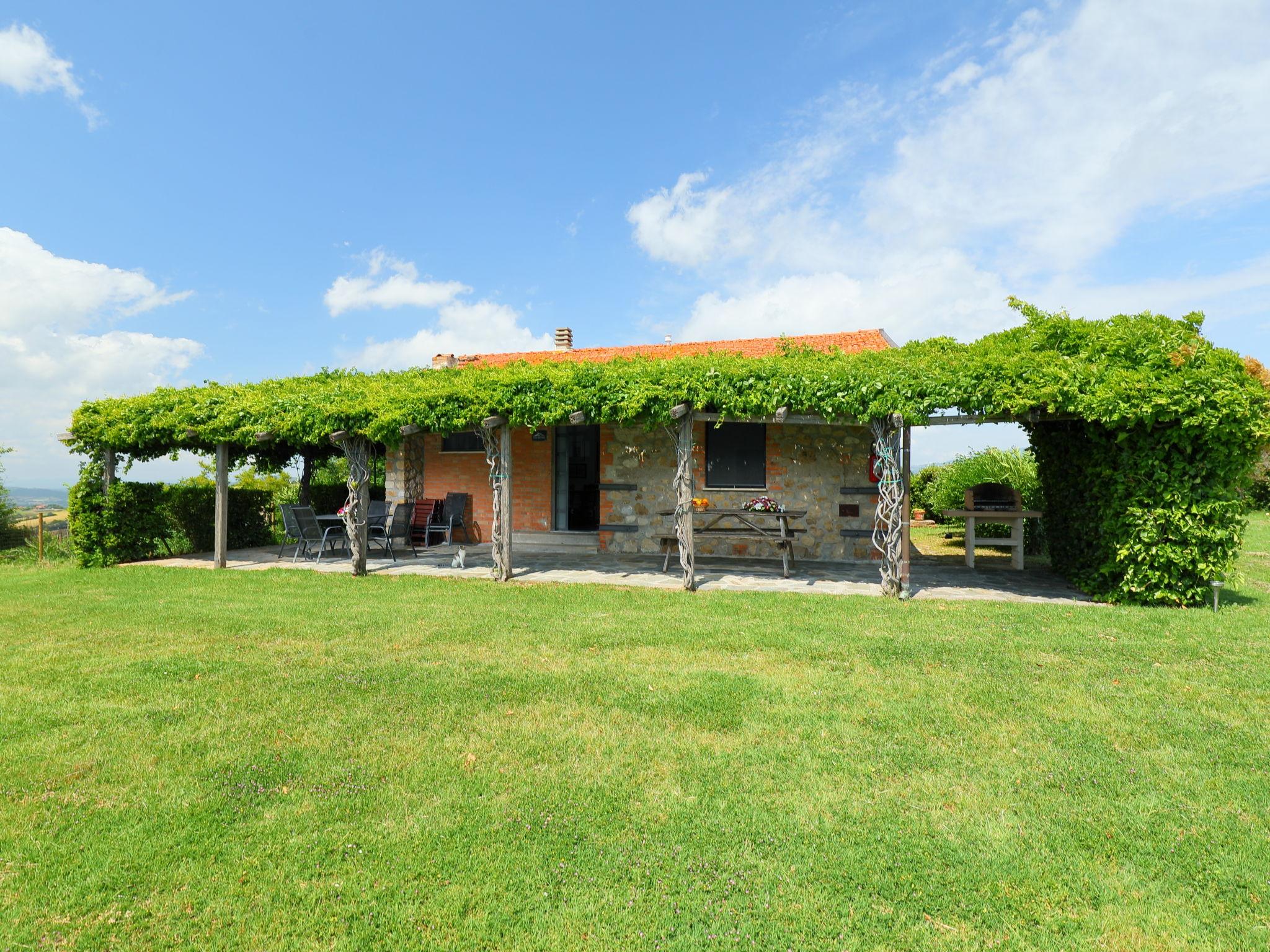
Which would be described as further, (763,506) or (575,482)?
(575,482)

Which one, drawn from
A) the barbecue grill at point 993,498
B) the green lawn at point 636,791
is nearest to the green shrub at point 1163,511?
the green lawn at point 636,791

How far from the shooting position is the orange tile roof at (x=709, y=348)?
12.4m

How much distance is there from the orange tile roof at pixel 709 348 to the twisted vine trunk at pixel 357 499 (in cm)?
375

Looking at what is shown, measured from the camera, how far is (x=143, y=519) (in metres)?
10.8

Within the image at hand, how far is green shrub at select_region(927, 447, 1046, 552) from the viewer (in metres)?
11.9

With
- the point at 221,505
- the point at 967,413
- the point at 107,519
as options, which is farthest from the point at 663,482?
the point at 107,519

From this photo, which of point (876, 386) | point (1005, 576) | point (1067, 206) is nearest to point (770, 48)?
point (1067, 206)

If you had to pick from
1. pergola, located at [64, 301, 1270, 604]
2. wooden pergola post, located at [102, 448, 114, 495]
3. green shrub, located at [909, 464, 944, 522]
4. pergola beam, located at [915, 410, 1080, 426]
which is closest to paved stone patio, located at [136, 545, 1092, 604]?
pergola, located at [64, 301, 1270, 604]

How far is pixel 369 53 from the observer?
30.7ft

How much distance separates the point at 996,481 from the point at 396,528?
11.7m

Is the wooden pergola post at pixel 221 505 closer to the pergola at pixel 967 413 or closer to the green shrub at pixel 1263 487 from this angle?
the pergola at pixel 967 413

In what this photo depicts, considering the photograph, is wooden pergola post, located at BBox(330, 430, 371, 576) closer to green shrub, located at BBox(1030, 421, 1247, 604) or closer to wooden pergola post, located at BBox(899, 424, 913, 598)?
wooden pergola post, located at BBox(899, 424, 913, 598)

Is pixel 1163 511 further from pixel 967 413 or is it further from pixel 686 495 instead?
pixel 686 495

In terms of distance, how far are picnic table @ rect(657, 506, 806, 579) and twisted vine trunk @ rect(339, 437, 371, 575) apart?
4293 mm
